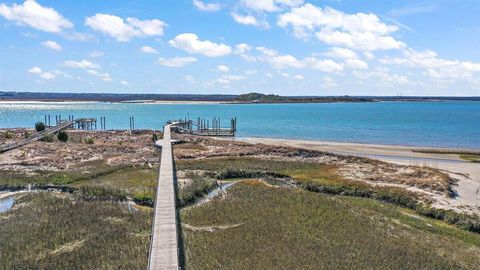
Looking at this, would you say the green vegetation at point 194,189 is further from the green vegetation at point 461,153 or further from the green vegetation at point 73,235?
the green vegetation at point 461,153

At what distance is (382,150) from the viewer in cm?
6575

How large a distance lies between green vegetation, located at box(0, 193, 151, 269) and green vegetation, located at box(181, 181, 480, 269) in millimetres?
3145

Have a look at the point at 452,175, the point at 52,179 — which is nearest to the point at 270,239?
the point at 52,179

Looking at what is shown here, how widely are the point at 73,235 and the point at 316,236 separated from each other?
46.3 ft

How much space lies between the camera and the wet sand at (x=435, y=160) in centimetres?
3562

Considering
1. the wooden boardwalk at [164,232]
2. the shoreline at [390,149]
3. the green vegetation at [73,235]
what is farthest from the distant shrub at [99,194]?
the shoreline at [390,149]

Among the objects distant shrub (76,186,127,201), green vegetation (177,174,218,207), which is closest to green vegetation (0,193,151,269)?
distant shrub (76,186,127,201)

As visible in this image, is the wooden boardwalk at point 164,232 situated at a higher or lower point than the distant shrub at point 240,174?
higher

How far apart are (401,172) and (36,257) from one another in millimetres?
35581

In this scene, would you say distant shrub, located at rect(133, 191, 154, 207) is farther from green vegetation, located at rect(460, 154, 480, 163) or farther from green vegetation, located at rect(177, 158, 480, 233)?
green vegetation, located at rect(460, 154, 480, 163)

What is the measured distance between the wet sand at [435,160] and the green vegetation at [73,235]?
25.3 m

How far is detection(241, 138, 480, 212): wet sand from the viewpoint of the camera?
35.6 metres

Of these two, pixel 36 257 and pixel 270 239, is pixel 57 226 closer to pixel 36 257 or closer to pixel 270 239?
pixel 36 257

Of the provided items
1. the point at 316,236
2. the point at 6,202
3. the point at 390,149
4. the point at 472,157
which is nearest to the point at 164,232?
the point at 316,236
